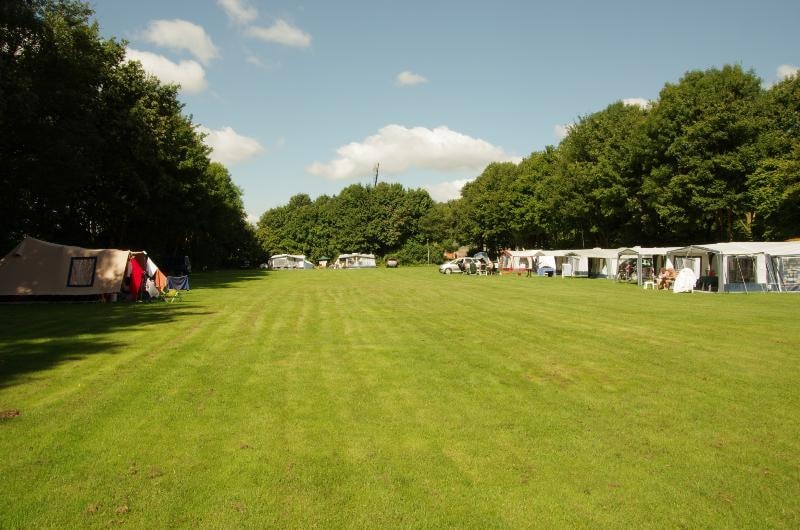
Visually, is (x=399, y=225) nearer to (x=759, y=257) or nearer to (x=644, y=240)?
(x=644, y=240)

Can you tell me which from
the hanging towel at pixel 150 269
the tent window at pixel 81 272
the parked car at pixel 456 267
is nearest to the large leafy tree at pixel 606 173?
the parked car at pixel 456 267

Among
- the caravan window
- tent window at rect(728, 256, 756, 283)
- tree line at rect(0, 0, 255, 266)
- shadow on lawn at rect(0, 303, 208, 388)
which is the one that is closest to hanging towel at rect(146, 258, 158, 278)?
shadow on lawn at rect(0, 303, 208, 388)

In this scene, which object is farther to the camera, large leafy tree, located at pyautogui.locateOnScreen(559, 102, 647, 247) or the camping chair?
large leafy tree, located at pyautogui.locateOnScreen(559, 102, 647, 247)

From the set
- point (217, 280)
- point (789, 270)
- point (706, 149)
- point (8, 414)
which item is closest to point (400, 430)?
point (8, 414)

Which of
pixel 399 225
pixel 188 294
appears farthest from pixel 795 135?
pixel 399 225

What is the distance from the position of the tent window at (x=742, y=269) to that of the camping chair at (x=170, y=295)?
24.6 metres

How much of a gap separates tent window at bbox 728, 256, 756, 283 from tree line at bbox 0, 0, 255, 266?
28670mm

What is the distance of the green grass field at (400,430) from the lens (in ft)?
13.4

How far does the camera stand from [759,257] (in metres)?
25.8

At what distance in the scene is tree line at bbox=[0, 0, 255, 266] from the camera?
68.7 ft

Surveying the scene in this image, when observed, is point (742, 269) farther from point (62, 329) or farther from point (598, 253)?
point (62, 329)

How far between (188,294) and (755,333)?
20.2 metres

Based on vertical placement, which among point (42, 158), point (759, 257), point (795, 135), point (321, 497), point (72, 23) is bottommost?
point (321, 497)

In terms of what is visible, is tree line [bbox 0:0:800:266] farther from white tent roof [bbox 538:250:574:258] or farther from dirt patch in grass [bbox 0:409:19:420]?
dirt patch in grass [bbox 0:409:19:420]
